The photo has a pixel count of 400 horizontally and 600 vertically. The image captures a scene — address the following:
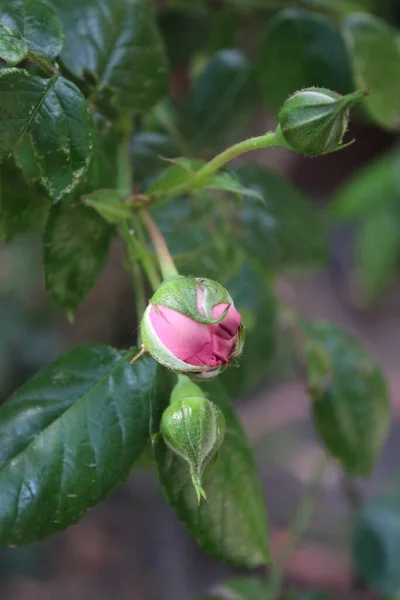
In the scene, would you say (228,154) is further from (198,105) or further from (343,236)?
(343,236)

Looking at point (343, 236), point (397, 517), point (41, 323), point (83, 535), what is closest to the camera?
point (397, 517)

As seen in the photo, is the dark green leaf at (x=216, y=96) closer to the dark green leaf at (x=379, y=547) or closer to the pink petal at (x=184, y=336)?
the pink petal at (x=184, y=336)

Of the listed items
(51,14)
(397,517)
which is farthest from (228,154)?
(397,517)

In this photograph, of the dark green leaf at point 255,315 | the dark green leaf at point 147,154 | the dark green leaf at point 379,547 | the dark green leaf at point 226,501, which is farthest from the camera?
the dark green leaf at point 379,547

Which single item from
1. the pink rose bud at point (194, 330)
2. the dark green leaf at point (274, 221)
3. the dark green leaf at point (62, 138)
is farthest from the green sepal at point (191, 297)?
the dark green leaf at point (274, 221)

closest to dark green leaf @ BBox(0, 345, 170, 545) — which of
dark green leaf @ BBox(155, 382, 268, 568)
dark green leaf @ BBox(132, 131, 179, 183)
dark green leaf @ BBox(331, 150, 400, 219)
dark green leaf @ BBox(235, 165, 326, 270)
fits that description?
dark green leaf @ BBox(155, 382, 268, 568)

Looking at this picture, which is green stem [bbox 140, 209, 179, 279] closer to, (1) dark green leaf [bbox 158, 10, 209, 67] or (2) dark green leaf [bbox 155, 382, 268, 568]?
(2) dark green leaf [bbox 155, 382, 268, 568]
